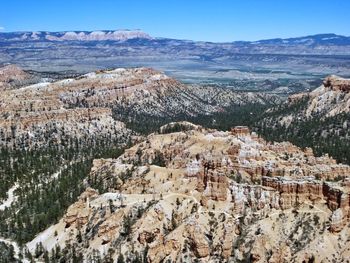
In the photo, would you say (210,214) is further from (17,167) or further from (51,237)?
(17,167)

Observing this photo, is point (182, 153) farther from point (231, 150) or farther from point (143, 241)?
point (143, 241)

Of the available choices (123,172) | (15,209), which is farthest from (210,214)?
(15,209)

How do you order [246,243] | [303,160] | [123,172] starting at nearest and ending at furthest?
[246,243] < [303,160] < [123,172]

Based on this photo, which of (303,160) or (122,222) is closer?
(122,222)

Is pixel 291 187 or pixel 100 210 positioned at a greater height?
pixel 291 187

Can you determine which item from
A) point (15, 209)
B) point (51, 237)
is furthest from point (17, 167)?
point (51, 237)

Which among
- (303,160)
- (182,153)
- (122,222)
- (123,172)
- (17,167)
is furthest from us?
(17,167)
